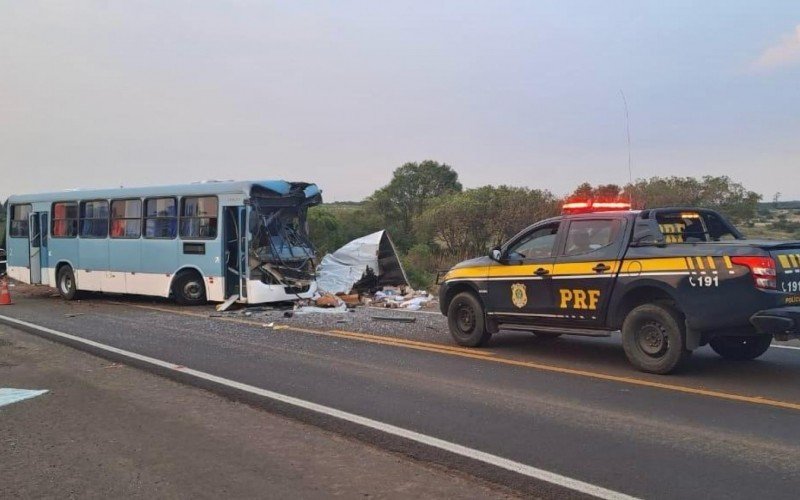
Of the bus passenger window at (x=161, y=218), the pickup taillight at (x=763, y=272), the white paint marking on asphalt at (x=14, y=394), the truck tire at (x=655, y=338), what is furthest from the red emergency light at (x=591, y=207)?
the bus passenger window at (x=161, y=218)

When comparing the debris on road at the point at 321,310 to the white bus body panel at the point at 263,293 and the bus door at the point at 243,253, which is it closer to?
the white bus body panel at the point at 263,293

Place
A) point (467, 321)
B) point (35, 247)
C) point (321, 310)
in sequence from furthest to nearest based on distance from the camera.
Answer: point (35, 247)
point (321, 310)
point (467, 321)

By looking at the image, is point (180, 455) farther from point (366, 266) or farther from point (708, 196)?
point (708, 196)

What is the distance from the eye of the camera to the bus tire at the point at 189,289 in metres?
16.1

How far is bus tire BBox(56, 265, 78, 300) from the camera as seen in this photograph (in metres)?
18.6

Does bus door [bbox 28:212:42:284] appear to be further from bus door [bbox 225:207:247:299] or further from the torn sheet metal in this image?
the torn sheet metal

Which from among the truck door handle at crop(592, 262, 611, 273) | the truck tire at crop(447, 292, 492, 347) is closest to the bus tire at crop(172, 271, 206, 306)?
the truck tire at crop(447, 292, 492, 347)

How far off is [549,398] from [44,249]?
1758 centimetres

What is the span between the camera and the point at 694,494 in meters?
4.28

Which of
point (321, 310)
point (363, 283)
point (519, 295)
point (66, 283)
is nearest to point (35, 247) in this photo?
point (66, 283)

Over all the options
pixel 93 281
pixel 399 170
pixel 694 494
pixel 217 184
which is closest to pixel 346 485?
pixel 694 494

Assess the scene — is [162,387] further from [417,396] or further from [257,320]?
[257,320]

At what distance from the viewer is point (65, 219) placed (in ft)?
62.1

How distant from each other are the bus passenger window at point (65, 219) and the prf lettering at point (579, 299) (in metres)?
15.0
